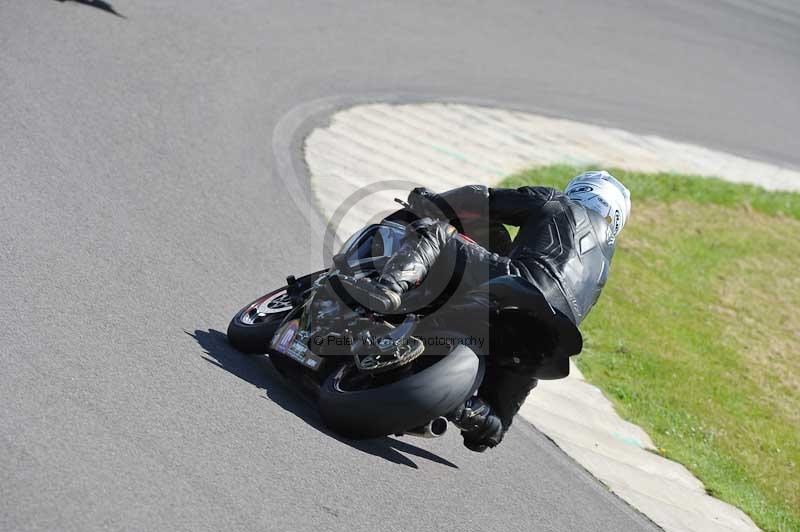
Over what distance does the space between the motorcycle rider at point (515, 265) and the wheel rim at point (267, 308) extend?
3.07ft

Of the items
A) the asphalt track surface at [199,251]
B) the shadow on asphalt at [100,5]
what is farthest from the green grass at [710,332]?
the shadow on asphalt at [100,5]

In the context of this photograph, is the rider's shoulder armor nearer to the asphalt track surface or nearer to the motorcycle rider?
the motorcycle rider

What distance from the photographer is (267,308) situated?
555 centimetres

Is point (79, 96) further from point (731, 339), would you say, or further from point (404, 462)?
point (731, 339)

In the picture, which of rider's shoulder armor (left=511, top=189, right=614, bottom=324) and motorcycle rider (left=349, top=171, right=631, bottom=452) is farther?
rider's shoulder armor (left=511, top=189, right=614, bottom=324)

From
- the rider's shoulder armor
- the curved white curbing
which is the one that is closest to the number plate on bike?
the rider's shoulder armor

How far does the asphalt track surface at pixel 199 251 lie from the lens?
3766mm

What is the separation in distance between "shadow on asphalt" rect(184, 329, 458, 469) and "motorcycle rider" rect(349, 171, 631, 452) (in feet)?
1.02

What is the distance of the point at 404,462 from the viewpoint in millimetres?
4871

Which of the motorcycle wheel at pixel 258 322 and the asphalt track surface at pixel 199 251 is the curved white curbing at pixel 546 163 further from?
the motorcycle wheel at pixel 258 322

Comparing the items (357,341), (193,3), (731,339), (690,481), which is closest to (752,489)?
(690,481)

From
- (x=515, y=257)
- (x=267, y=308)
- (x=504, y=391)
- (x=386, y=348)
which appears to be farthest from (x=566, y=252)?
(x=267, y=308)

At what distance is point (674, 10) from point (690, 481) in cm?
1213

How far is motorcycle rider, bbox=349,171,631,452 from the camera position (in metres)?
4.41
